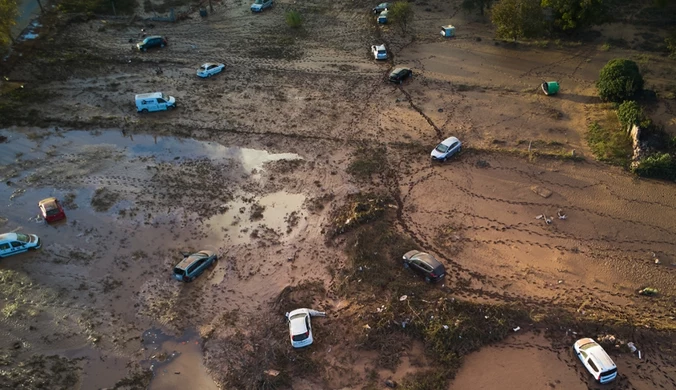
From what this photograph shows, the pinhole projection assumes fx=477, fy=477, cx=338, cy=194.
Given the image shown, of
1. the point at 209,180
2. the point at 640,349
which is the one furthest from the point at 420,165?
the point at 640,349

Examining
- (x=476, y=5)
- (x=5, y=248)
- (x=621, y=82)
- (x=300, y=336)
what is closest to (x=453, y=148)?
(x=621, y=82)

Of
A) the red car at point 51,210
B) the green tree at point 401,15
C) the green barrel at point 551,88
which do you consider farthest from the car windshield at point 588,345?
the green tree at point 401,15

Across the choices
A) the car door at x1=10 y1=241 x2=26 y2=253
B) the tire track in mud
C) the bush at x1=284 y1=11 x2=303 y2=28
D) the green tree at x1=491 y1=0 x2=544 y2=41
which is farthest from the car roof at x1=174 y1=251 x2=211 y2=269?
the green tree at x1=491 y1=0 x2=544 y2=41

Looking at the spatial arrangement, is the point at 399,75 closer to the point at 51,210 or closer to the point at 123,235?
the point at 123,235

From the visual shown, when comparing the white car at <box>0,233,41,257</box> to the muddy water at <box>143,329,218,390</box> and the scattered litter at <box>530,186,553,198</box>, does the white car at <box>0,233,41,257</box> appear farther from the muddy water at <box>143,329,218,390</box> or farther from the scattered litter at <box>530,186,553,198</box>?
the scattered litter at <box>530,186,553,198</box>

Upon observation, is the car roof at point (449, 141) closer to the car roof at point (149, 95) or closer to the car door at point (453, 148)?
the car door at point (453, 148)
